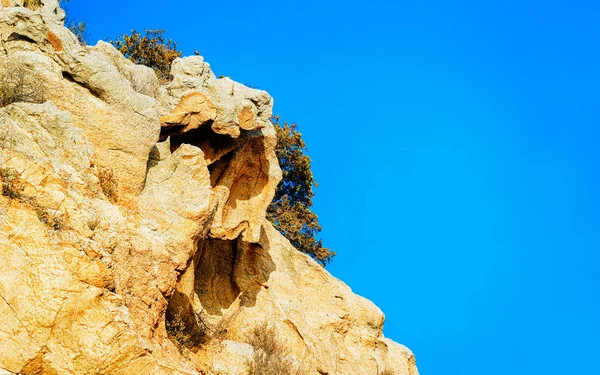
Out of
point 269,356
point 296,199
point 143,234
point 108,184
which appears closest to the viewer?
point 143,234

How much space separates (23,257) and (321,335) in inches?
470

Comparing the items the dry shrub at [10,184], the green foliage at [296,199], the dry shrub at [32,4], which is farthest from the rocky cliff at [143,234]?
the green foliage at [296,199]

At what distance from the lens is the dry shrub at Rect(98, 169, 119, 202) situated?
13867 millimetres

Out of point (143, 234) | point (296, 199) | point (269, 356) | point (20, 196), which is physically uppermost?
point (296, 199)

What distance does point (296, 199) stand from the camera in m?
34.8

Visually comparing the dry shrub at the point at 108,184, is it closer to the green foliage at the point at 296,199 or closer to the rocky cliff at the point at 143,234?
the rocky cliff at the point at 143,234

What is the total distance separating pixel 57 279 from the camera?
1090 centimetres

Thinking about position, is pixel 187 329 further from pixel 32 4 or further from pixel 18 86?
pixel 32 4

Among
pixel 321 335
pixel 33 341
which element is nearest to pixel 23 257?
pixel 33 341

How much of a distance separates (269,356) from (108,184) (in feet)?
19.0

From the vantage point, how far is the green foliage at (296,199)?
33094 millimetres

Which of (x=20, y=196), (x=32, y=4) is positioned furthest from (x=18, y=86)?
(x=32, y=4)

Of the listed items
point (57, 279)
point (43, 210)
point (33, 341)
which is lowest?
point (33, 341)

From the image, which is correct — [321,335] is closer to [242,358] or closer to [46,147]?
[242,358]
